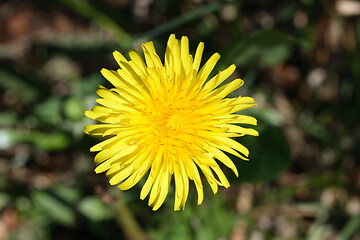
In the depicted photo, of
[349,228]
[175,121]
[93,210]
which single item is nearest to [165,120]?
[175,121]

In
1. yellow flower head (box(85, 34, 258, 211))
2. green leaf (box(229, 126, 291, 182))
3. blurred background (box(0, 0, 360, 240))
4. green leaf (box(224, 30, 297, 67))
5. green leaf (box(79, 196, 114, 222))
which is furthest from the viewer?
green leaf (box(79, 196, 114, 222))

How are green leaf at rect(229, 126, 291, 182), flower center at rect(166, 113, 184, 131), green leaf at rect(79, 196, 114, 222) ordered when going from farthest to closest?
green leaf at rect(79, 196, 114, 222)
green leaf at rect(229, 126, 291, 182)
flower center at rect(166, 113, 184, 131)

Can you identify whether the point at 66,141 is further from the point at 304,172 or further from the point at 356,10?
the point at 356,10

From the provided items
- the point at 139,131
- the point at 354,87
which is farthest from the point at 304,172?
the point at 139,131

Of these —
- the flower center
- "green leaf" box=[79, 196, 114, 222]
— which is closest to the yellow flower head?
the flower center

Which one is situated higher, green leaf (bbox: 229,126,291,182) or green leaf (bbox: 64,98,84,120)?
green leaf (bbox: 64,98,84,120)

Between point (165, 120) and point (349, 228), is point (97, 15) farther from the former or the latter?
point (349, 228)

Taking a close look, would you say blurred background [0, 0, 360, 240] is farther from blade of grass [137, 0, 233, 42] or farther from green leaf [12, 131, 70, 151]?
blade of grass [137, 0, 233, 42]

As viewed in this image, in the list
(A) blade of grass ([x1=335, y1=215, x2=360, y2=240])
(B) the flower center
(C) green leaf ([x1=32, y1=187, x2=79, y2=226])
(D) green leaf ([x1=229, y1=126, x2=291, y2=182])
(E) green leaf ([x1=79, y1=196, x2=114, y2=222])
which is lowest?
(A) blade of grass ([x1=335, y1=215, x2=360, y2=240])
